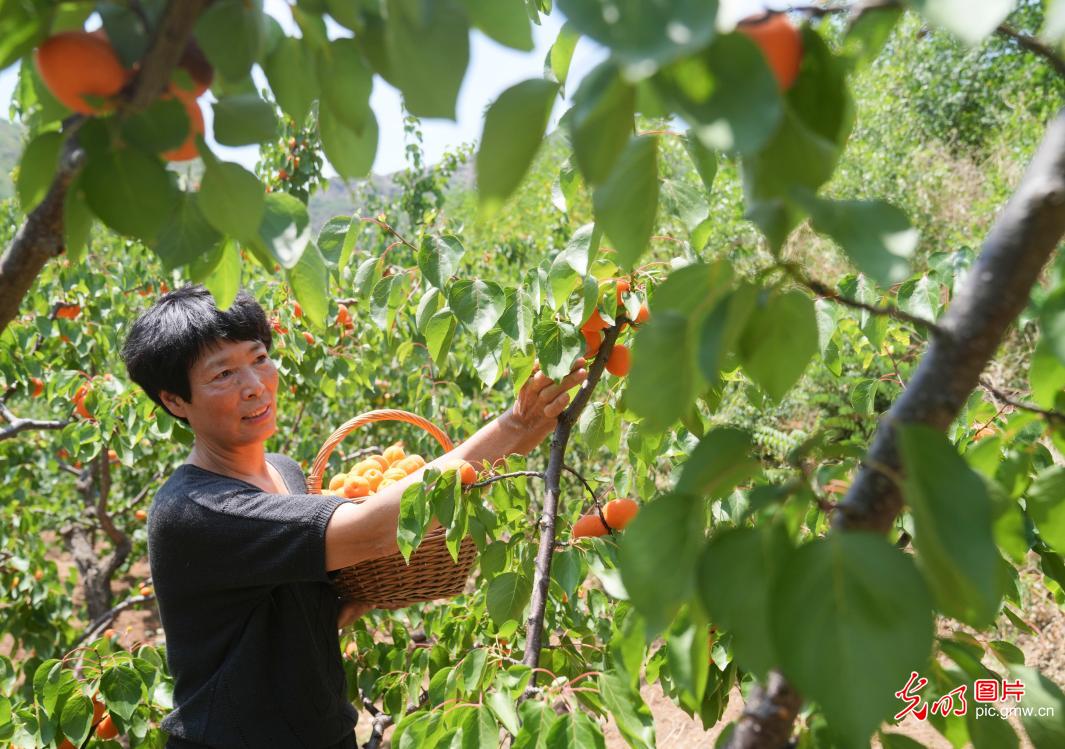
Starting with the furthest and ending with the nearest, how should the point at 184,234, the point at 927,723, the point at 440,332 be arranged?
the point at 927,723 < the point at 440,332 < the point at 184,234

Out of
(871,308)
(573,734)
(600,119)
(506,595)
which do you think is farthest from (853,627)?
(506,595)

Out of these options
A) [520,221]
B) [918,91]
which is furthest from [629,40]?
[918,91]

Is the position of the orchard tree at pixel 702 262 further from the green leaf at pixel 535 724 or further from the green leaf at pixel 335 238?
the green leaf at pixel 335 238

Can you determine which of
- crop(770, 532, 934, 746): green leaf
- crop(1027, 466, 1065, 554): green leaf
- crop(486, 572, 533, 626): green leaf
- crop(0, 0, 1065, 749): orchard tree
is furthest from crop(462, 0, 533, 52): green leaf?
crop(486, 572, 533, 626): green leaf

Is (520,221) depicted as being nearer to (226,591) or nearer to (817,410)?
(817,410)

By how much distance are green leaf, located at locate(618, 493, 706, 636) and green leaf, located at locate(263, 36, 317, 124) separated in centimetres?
36

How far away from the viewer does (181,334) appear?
166 centimetres

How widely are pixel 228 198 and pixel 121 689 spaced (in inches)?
66.1

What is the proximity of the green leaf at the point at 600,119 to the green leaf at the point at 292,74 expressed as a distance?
0.25m

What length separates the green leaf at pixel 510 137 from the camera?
49cm

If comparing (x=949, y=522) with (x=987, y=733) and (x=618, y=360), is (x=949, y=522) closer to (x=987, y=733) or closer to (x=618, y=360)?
(x=987, y=733)

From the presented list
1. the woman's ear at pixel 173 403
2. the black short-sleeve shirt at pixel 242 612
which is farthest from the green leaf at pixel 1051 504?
the woman's ear at pixel 173 403

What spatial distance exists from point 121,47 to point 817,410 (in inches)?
245

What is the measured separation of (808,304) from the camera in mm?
552
